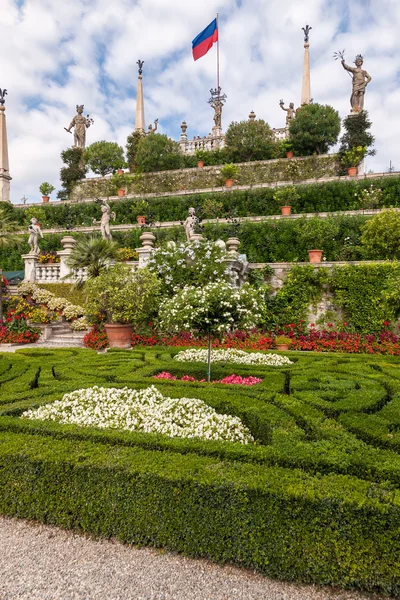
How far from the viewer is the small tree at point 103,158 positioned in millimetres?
33312

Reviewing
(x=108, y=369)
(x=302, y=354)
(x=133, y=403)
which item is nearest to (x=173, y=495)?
(x=133, y=403)

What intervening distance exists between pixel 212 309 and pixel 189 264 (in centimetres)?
581

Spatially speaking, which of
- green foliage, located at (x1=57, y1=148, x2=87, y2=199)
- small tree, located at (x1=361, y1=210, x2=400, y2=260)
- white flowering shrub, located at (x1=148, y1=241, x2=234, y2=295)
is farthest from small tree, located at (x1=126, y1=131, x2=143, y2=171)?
small tree, located at (x1=361, y1=210, x2=400, y2=260)

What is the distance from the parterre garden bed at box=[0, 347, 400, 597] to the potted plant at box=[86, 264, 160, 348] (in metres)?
5.78

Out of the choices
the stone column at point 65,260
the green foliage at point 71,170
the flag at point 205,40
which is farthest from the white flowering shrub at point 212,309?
the green foliage at point 71,170

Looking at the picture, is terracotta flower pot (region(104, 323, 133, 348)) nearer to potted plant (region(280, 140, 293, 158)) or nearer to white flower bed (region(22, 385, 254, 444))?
white flower bed (region(22, 385, 254, 444))

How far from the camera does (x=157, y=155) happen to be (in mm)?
26719

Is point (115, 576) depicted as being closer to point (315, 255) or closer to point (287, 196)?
point (315, 255)

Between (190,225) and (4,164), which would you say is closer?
(190,225)

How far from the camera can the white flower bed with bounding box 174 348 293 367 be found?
7.03 meters

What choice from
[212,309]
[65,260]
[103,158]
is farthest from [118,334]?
[103,158]

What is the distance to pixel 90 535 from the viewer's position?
8.98 ft

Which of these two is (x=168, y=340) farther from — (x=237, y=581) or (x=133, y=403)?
(x=237, y=581)

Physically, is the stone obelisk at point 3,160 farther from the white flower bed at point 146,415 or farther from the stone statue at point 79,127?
the white flower bed at point 146,415
